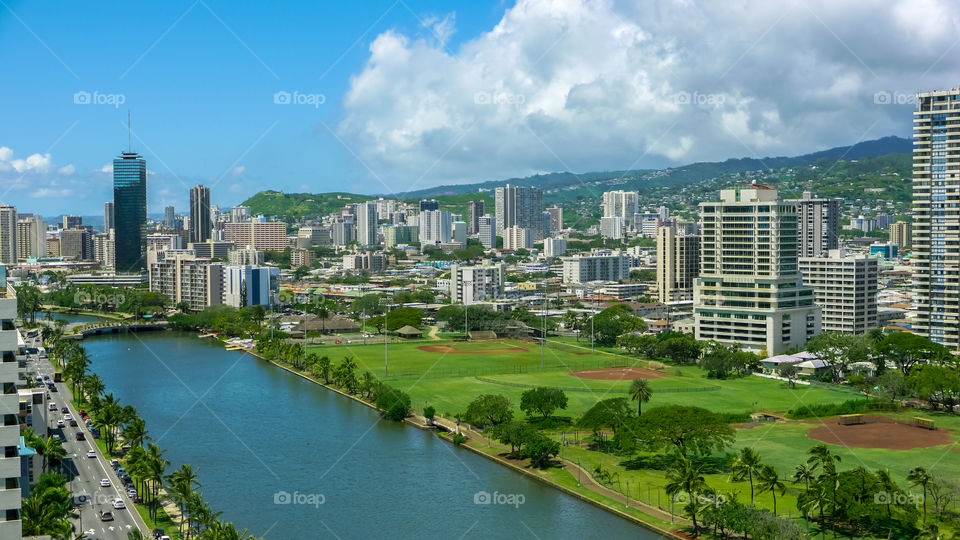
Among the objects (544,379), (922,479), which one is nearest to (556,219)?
(544,379)

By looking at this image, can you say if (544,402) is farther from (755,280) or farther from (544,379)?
(755,280)

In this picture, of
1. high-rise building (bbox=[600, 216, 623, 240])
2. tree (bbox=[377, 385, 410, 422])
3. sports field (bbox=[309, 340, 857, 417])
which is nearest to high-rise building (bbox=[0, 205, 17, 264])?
sports field (bbox=[309, 340, 857, 417])

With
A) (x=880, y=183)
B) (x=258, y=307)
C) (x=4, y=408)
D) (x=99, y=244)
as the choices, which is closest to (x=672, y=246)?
(x=258, y=307)

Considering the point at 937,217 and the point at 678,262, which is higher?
the point at 937,217

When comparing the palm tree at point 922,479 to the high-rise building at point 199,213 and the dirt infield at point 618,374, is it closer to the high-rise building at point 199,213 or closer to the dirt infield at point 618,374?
the dirt infield at point 618,374
